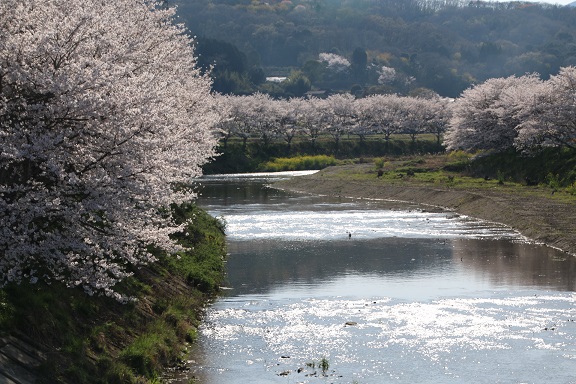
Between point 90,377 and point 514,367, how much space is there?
13.0m

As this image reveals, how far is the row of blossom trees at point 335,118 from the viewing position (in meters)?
162

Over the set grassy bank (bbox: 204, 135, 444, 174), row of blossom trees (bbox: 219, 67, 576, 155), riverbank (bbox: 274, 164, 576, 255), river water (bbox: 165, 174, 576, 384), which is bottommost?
river water (bbox: 165, 174, 576, 384)

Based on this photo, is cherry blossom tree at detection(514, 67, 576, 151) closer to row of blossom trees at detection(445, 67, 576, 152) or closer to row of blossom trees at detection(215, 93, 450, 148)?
row of blossom trees at detection(445, 67, 576, 152)

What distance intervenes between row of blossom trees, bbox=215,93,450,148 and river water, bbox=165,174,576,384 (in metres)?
97.0

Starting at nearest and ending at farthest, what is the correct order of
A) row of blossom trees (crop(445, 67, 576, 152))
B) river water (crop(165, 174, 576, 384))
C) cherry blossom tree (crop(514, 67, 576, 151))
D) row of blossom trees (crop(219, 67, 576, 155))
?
1. river water (crop(165, 174, 576, 384))
2. cherry blossom tree (crop(514, 67, 576, 151))
3. row of blossom trees (crop(445, 67, 576, 152))
4. row of blossom trees (crop(219, 67, 576, 155))

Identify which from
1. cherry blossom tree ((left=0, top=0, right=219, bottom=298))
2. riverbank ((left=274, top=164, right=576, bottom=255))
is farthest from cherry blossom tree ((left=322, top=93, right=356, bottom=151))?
cherry blossom tree ((left=0, top=0, right=219, bottom=298))

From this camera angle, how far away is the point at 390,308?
120 ft

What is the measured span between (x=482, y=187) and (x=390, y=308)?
48.2 m

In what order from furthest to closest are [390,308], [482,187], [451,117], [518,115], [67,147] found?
1. [451,117]
2. [518,115]
3. [482,187]
4. [390,308]
5. [67,147]

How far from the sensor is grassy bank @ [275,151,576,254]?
6072 cm

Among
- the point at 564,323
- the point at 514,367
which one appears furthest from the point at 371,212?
the point at 514,367

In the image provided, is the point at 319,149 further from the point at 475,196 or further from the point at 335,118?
the point at 475,196

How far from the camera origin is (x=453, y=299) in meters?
38.6

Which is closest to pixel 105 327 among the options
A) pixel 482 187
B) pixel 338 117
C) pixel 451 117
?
pixel 482 187
